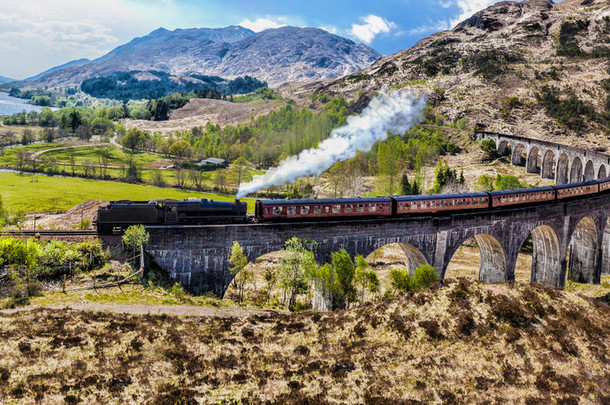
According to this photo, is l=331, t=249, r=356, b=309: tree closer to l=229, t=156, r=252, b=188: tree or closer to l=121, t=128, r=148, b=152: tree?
l=229, t=156, r=252, b=188: tree

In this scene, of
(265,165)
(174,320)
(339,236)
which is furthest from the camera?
(265,165)

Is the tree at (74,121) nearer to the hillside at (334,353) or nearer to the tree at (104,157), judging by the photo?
the tree at (104,157)

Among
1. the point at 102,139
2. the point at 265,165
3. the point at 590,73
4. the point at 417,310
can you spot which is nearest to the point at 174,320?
the point at 417,310

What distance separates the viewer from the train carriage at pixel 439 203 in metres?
35.4

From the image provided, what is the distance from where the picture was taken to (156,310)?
25.0 metres

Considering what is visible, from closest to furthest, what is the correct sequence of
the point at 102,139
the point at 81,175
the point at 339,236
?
A: the point at 339,236
the point at 81,175
the point at 102,139

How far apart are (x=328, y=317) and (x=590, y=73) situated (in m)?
148

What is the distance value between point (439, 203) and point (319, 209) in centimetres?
1101

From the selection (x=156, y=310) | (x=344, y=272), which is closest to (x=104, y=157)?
(x=156, y=310)

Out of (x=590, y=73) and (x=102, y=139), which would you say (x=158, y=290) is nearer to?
(x=102, y=139)

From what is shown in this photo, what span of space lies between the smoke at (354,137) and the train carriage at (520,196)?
20.5 meters

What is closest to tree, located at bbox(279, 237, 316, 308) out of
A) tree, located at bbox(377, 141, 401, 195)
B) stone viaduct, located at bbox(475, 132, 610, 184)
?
tree, located at bbox(377, 141, 401, 195)

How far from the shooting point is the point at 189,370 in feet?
63.5

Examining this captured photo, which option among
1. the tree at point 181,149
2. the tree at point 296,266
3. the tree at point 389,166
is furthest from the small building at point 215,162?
the tree at point 296,266
